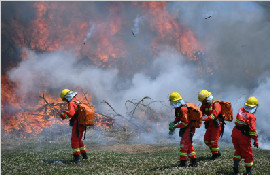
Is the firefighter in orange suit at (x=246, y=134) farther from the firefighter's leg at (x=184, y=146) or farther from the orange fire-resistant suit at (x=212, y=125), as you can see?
the orange fire-resistant suit at (x=212, y=125)

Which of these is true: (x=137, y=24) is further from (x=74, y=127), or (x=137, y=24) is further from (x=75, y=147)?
(x=75, y=147)

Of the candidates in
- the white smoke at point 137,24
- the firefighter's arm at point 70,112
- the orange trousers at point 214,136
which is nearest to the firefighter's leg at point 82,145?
the firefighter's arm at point 70,112

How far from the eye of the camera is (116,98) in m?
39.2

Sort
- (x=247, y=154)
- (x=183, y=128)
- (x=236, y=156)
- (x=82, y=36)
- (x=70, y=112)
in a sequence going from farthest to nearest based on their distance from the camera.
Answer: (x=82, y=36)
(x=70, y=112)
(x=183, y=128)
(x=236, y=156)
(x=247, y=154)

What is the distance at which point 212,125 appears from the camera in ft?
49.1

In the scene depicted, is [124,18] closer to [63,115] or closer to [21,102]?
[21,102]

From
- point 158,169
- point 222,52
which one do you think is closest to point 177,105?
point 158,169

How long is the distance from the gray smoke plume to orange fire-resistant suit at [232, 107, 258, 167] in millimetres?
22249

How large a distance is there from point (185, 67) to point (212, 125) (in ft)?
91.3

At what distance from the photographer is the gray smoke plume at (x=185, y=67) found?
37250 millimetres

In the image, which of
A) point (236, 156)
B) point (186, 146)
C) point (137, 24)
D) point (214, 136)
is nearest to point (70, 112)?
point (186, 146)

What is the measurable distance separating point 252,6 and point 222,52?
710 cm

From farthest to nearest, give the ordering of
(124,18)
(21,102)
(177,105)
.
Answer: (124,18), (21,102), (177,105)

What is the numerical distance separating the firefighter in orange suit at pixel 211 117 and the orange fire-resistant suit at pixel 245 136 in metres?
2.32
